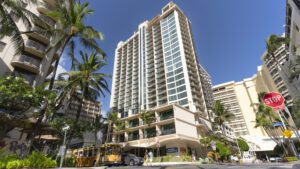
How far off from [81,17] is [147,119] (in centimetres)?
2622

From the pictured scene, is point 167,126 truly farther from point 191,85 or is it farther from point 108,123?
point 191,85

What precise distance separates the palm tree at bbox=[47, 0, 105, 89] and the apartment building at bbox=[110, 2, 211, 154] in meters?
23.6

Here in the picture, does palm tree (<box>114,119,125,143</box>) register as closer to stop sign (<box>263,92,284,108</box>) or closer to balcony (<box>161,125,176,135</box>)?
balcony (<box>161,125,176,135</box>)

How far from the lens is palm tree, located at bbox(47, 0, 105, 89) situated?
16.0 meters

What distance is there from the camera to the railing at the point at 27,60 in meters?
21.9

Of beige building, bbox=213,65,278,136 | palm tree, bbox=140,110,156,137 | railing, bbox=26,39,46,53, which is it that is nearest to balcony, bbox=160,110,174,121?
palm tree, bbox=140,110,156,137

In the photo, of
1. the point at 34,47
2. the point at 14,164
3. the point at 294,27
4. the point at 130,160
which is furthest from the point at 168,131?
the point at 294,27

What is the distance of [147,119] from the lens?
124 ft

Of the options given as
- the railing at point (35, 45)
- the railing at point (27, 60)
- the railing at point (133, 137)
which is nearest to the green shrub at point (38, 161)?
the railing at point (27, 60)

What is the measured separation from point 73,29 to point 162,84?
49.5 meters

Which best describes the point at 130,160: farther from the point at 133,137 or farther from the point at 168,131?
the point at 133,137

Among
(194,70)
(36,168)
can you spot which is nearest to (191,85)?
(194,70)

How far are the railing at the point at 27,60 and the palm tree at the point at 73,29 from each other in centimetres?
877

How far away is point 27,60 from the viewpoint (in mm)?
22594
